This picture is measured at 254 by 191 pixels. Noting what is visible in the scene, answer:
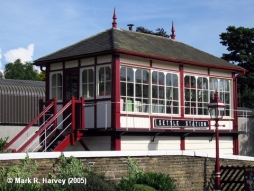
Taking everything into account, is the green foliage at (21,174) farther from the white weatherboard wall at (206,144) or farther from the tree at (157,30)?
the tree at (157,30)

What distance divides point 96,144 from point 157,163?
383 cm

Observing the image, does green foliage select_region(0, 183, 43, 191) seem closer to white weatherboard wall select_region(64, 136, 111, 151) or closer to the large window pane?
white weatherboard wall select_region(64, 136, 111, 151)

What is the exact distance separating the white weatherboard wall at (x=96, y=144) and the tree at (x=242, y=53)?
84.2ft

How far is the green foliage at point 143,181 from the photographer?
15008mm

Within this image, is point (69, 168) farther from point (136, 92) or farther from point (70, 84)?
point (70, 84)

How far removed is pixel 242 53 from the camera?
4641cm

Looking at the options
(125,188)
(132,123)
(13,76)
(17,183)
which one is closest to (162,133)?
(132,123)

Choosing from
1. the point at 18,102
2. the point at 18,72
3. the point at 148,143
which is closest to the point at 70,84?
the point at 148,143

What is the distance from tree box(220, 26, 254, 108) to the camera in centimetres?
4455

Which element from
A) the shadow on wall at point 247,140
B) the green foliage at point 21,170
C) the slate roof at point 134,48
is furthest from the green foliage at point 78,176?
the shadow on wall at point 247,140

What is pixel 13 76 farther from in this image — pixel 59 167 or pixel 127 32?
pixel 59 167

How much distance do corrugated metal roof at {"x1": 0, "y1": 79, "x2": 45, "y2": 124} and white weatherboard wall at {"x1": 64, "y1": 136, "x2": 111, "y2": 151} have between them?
501 inches

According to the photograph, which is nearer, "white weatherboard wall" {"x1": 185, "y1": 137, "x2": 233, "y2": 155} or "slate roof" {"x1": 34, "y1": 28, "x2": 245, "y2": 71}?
"slate roof" {"x1": 34, "y1": 28, "x2": 245, "y2": 71}

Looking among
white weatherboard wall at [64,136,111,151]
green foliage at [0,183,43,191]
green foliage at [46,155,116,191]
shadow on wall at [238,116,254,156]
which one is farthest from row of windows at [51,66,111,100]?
shadow on wall at [238,116,254,156]
